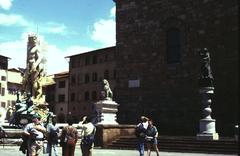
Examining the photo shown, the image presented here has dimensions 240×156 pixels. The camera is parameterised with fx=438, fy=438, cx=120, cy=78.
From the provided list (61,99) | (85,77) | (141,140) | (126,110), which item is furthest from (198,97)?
(61,99)

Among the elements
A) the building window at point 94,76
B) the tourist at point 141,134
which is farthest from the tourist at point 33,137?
the building window at point 94,76

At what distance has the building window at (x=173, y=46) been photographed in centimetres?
2569

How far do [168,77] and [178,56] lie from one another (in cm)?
136

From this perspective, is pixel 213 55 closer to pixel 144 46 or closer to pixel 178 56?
pixel 178 56

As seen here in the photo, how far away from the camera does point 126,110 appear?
27.8m

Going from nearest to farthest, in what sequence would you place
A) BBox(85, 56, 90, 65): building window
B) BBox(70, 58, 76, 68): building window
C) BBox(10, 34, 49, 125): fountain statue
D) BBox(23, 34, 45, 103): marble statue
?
BBox(10, 34, 49, 125): fountain statue
BBox(23, 34, 45, 103): marble statue
BBox(85, 56, 90, 65): building window
BBox(70, 58, 76, 68): building window

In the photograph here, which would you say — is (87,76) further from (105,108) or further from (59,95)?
(105,108)

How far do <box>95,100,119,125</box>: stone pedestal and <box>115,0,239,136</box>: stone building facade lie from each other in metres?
3.88

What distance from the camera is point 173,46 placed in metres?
25.9

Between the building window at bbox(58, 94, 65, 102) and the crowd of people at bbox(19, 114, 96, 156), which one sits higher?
the building window at bbox(58, 94, 65, 102)

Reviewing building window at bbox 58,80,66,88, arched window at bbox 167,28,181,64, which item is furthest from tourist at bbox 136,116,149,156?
building window at bbox 58,80,66,88

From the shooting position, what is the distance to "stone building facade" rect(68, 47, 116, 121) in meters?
58.9

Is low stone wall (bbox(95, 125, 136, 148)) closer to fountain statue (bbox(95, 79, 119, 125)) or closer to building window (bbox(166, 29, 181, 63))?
fountain statue (bbox(95, 79, 119, 125))

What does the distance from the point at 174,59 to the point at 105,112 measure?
18.7 feet
